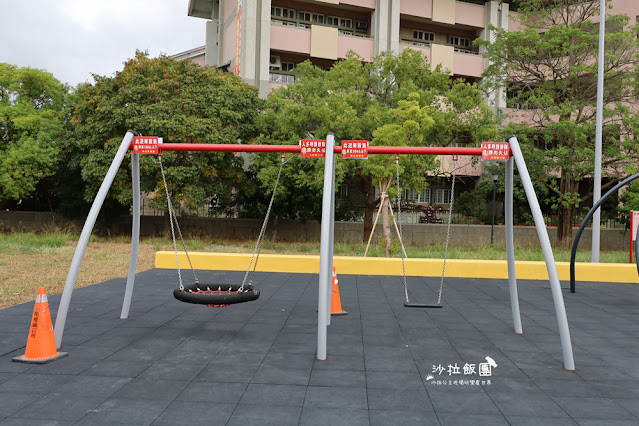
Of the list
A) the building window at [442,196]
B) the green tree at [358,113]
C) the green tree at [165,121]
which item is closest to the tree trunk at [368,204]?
the green tree at [358,113]

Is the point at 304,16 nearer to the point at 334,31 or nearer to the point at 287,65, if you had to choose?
the point at 287,65

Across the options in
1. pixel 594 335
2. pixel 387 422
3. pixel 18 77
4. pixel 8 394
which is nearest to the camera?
pixel 387 422

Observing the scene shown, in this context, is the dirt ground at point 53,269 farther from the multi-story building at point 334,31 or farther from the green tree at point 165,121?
the multi-story building at point 334,31

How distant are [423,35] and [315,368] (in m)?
32.3

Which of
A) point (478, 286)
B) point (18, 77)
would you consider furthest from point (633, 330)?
point (18, 77)

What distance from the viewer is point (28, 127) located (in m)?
21.2

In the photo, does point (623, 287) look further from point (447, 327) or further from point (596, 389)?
point (596, 389)

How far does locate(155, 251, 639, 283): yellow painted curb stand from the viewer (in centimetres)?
1180

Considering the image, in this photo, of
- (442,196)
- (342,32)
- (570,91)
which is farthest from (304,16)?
(570,91)

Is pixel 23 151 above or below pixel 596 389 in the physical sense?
above

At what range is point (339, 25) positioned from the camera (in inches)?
Result: 1236

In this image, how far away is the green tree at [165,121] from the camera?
1906cm

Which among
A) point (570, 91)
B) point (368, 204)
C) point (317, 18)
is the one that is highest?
point (317, 18)

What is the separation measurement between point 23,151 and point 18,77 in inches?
167
